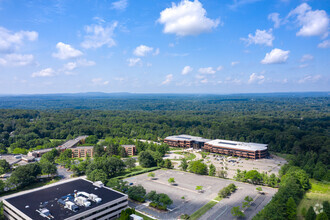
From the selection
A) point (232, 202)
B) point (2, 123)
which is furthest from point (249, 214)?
point (2, 123)

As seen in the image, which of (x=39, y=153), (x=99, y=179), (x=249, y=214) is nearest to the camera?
(x=249, y=214)

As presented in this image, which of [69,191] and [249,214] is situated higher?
[69,191]

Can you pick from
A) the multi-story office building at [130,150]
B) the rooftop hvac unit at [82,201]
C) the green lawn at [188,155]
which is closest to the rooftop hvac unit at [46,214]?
the rooftop hvac unit at [82,201]

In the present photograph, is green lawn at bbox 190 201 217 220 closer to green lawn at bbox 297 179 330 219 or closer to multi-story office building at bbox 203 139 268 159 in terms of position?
green lawn at bbox 297 179 330 219

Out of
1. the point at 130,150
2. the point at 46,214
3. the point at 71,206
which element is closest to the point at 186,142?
the point at 130,150

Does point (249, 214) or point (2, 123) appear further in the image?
point (2, 123)

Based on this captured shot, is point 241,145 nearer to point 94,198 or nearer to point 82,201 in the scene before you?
point 94,198

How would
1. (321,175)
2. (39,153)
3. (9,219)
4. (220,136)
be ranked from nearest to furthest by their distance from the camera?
1. (9,219)
2. (321,175)
3. (39,153)
4. (220,136)

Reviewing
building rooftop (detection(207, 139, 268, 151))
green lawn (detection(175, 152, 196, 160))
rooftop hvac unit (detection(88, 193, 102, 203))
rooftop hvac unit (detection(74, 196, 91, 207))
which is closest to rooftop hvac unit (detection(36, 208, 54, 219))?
rooftop hvac unit (detection(74, 196, 91, 207))

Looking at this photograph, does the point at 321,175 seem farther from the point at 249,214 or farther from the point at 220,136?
the point at 220,136
